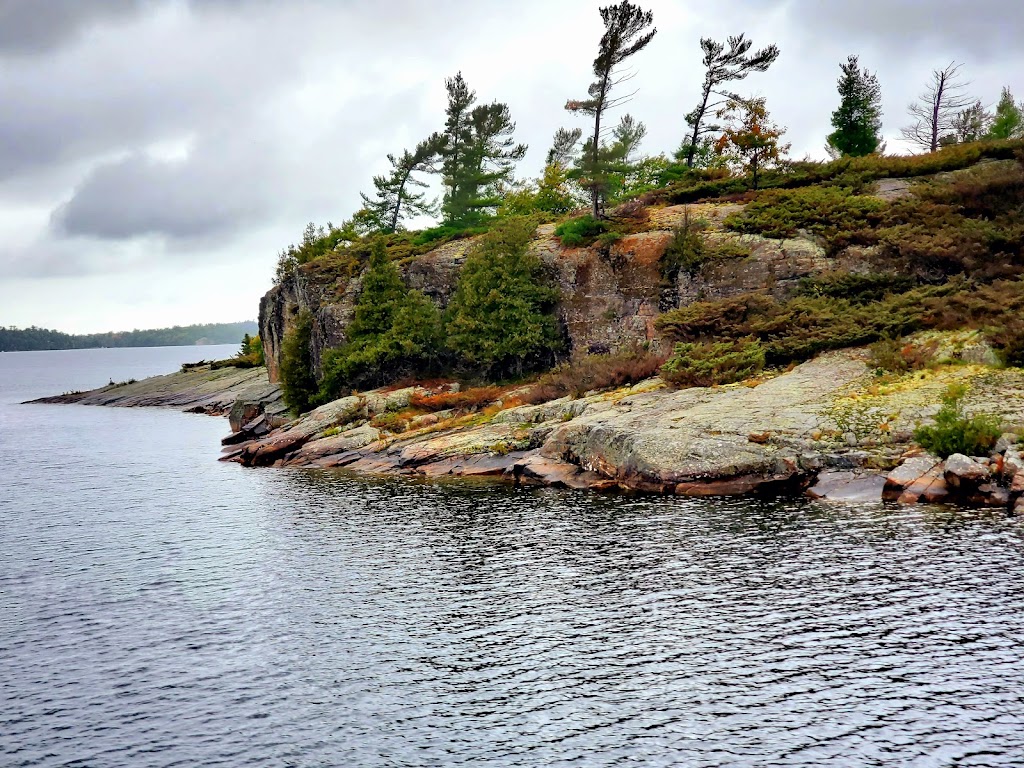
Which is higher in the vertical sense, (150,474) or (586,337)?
(586,337)

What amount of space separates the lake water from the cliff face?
80.9 feet

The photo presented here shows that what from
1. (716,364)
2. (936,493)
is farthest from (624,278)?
(936,493)

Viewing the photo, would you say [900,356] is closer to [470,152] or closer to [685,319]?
[685,319]

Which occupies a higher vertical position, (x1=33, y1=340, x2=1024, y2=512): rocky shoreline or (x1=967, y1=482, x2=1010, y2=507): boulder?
(x1=33, y1=340, x2=1024, y2=512): rocky shoreline

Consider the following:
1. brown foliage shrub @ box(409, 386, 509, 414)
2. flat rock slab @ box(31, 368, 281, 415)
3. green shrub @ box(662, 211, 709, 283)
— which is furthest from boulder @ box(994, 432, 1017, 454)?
flat rock slab @ box(31, 368, 281, 415)

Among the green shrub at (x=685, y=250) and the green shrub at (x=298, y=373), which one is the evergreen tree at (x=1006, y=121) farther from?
the green shrub at (x=298, y=373)

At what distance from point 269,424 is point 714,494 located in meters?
45.4

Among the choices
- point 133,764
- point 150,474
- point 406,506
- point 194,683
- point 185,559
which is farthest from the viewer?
point 150,474

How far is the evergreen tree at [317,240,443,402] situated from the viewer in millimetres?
63562

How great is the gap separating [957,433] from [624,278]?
99.3ft

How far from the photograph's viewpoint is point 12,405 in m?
132

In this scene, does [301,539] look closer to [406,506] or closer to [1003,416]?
[406,506]

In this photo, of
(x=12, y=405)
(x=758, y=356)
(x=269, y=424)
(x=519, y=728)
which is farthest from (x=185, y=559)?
(x=12, y=405)

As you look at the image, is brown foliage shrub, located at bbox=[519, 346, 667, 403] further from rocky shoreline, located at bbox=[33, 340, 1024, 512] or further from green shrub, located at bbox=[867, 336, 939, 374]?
green shrub, located at bbox=[867, 336, 939, 374]
